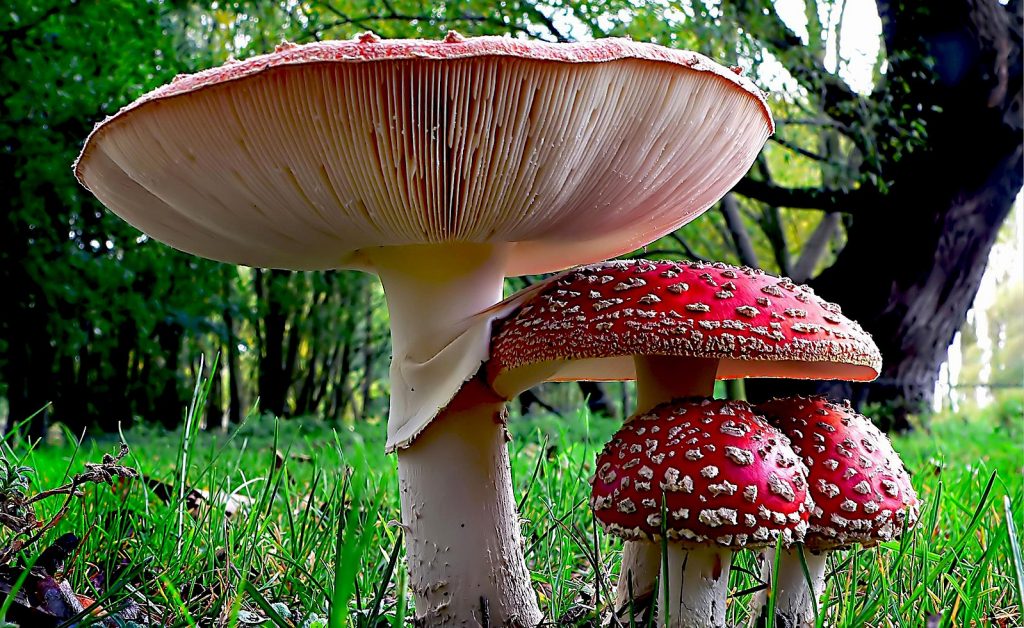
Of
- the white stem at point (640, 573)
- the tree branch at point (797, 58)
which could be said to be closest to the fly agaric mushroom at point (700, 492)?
→ the white stem at point (640, 573)

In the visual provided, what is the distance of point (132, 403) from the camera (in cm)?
1123

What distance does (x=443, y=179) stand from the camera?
5.04 feet

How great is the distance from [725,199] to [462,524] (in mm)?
6262

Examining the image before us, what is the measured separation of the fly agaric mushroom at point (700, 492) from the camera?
1.32 m

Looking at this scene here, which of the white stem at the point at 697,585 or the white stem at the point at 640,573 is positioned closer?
the white stem at the point at 697,585

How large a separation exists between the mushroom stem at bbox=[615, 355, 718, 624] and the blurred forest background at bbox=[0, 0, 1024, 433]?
13.2ft

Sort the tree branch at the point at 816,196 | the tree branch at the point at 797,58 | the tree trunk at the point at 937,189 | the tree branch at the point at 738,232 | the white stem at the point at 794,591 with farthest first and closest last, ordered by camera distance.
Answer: the tree branch at the point at 738,232 < the tree branch at the point at 816,196 < the tree branch at the point at 797,58 < the tree trunk at the point at 937,189 < the white stem at the point at 794,591

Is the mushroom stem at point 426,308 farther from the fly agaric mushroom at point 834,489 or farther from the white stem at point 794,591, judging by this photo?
the white stem at point 794,591

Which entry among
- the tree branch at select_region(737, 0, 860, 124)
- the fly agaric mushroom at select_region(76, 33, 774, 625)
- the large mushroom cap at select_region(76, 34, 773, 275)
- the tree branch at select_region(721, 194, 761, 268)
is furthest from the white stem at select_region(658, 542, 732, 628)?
the tree branch at select_region(721, 194, 761, 268)

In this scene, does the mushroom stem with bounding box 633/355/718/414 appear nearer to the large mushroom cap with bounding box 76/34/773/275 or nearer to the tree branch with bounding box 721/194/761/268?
the large mushroom cap with bounding box 76/34/773/275

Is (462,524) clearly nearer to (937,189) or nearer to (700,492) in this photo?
(700,492)

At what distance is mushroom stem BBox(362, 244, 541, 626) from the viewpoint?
1.76 m

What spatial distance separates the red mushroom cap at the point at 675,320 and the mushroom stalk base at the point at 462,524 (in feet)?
0.71

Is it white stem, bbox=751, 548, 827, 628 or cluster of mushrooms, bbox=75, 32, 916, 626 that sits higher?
cluster of mushrooms, bbox=75, 32, 916, 626
